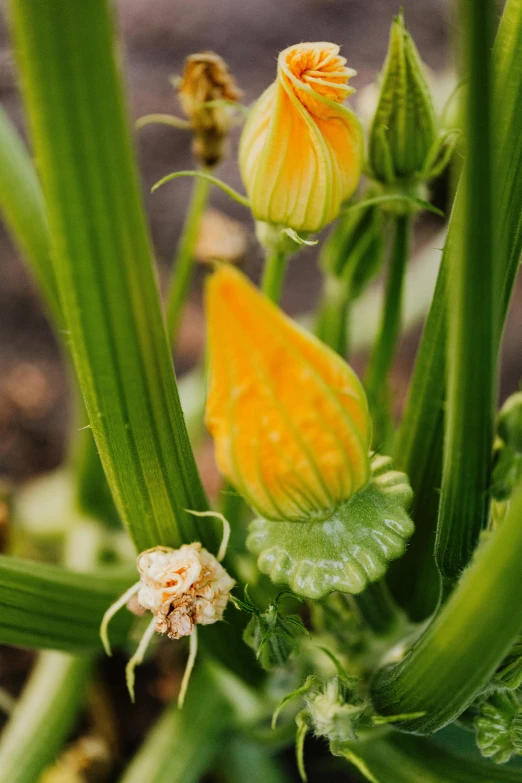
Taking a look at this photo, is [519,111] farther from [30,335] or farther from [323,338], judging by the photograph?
[30,335]

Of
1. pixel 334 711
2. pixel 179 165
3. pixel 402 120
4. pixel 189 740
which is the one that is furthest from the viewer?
pixel 179 165

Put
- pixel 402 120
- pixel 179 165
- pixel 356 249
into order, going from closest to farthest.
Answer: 1. pixel 402 120
2. pixel 356 249
3. pixel 179 165

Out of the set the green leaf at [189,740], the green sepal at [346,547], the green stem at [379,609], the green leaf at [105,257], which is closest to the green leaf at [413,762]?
the green stem at [379,609]

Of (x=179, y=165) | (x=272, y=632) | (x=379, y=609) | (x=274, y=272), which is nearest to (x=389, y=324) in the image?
(x=274, y=272)

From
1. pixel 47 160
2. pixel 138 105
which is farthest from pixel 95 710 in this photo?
pixel 138 105

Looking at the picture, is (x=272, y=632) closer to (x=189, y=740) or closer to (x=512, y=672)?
(x=512, y=672)

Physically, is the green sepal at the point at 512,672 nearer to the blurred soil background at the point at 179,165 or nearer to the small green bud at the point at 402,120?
the small green bud at the point at 402,120

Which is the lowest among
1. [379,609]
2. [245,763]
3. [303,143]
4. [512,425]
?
[245,763]
